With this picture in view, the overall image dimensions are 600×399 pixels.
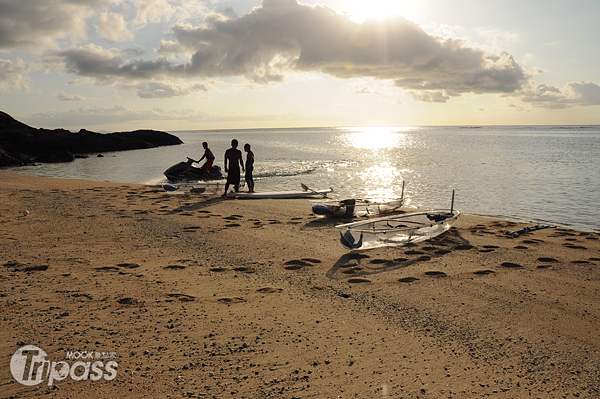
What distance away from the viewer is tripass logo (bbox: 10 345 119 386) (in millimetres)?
3252

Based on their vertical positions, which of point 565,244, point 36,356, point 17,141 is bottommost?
point 565,244

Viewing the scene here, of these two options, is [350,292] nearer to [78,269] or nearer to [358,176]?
[78,269]

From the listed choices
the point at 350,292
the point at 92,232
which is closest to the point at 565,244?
the point at 350,292

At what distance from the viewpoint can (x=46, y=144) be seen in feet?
148

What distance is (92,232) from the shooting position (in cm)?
841

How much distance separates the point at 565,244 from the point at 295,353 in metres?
8.36

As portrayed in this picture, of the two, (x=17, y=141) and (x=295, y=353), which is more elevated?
(x=17, y=141)

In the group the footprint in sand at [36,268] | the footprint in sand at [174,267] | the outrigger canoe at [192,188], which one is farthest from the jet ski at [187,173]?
the footprint in sand at [36,268]

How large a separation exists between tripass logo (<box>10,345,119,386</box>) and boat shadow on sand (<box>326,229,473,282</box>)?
12.1ft

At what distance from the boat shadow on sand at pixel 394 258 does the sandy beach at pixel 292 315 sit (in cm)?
6

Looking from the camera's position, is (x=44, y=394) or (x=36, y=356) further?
(x=36, y=356)

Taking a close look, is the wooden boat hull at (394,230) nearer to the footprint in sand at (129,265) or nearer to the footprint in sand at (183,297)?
the footprint in sand at (183,297)

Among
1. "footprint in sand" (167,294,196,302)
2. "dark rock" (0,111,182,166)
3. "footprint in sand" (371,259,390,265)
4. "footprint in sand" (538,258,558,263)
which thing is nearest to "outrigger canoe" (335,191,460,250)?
"footprint in sand" (371,259,390,265)

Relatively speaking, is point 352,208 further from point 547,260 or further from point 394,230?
point 547,260
